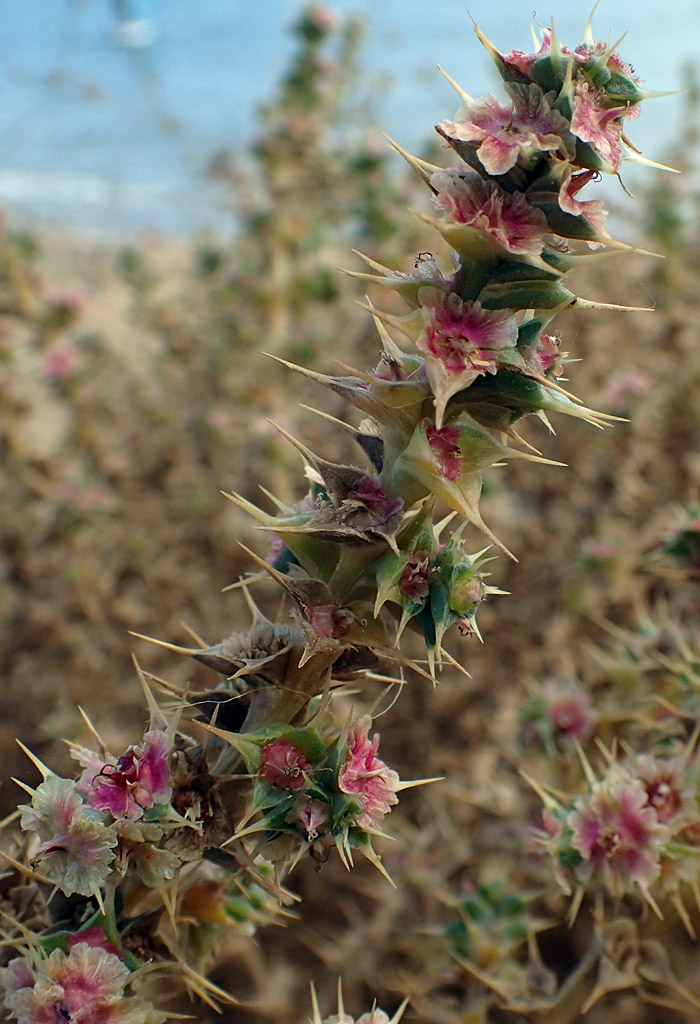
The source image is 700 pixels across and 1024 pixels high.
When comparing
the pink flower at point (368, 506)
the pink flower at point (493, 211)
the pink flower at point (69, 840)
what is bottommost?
the pink flower at point (69, 840)

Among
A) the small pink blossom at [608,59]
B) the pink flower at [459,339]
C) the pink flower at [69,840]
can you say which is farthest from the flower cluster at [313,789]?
the small pink blossom at [608,59]

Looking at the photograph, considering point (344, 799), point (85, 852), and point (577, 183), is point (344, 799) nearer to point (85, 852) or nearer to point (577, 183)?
point (85, 852)

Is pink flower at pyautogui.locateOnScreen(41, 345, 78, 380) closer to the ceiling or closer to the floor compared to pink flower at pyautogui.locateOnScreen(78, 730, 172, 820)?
closer to the floor

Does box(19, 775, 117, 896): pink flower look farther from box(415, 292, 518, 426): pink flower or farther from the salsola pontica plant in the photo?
box(415, 292, 518, 426): pink flower

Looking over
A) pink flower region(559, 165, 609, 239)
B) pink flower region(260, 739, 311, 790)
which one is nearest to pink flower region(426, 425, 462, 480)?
pink flower region(559, 165, 609, 239)

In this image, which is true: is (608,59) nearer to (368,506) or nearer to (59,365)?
(368,506)

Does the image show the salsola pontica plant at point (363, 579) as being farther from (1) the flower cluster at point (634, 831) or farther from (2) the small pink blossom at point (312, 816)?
(1) the flower cluster at point (634, 831)

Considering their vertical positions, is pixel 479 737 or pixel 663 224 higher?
pixel 663 224

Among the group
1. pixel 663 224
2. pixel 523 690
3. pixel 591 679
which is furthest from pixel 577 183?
pixel 663 224
